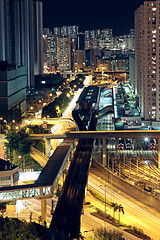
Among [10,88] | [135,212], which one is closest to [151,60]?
[10,88]

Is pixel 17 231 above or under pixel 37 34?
under

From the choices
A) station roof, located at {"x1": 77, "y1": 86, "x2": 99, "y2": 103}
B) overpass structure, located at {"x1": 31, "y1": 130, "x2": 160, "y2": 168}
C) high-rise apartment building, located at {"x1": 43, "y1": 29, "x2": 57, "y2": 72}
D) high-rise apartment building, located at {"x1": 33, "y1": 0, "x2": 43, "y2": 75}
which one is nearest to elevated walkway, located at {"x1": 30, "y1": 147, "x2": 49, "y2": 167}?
overpass structure, located at {"x1": 31, "y1": 130, "x2": 160, "y2": 168}

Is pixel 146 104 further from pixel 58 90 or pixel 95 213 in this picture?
pixel 58 90

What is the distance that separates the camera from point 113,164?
103ft

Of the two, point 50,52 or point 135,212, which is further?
point 50,52

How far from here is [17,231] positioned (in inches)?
732

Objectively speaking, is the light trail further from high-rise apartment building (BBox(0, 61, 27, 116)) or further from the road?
high-rise apartment building (BBox(0, 61, 27, 116))

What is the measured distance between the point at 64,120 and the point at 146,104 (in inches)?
299

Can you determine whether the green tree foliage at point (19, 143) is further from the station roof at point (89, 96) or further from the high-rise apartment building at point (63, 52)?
the high-rise apartment building at point (63, 52)

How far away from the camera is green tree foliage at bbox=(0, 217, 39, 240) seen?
59.7 feet

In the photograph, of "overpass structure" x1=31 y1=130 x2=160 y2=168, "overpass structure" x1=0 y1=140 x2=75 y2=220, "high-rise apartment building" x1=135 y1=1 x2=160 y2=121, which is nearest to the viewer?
"overpass structure" x1=0 y1=140 x2=75 y2=220

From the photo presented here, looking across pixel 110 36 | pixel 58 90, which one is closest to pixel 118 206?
pixel 58 90

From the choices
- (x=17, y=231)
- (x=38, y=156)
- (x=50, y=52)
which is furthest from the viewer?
(x=50, y=52)

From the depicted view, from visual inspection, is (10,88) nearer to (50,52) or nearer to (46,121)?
(46,121)
